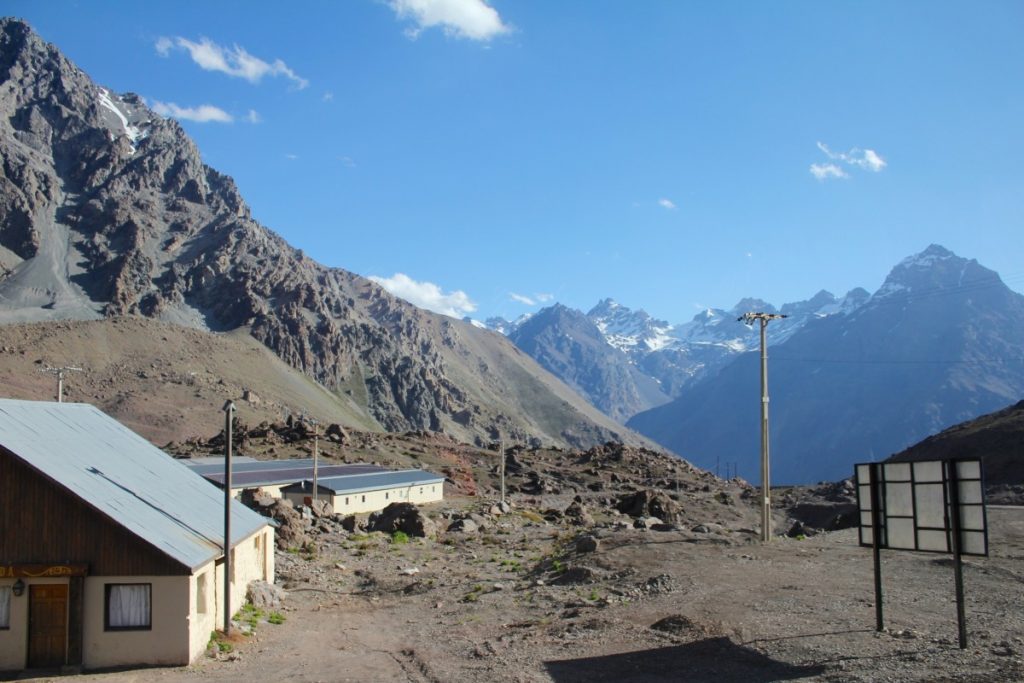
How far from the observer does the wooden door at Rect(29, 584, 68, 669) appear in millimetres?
20094

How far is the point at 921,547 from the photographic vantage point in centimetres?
1895

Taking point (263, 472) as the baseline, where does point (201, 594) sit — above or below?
below

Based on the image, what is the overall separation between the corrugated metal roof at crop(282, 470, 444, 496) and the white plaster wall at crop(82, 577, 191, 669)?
43.4 meters

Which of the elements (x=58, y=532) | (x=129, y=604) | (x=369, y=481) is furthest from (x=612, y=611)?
(x=369, y=481)

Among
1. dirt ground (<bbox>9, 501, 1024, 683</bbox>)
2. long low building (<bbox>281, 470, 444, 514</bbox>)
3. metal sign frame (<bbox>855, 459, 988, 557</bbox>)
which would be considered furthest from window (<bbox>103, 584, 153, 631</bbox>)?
long low building (<bbox>281, 470, 444, 514</bbox>)

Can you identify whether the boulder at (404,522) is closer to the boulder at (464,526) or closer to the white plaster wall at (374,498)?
the boulder at (464,526)

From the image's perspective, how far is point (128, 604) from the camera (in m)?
20.4

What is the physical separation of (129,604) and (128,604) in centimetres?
2

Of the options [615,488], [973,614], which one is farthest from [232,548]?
[615,488]

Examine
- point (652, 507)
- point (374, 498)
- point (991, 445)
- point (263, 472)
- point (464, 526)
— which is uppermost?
point (991, 445)

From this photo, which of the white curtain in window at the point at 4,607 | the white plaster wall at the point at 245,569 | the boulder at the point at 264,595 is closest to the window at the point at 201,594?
the white plaster wall at the point at 245,569

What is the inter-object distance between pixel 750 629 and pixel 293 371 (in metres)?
185

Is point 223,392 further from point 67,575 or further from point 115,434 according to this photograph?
point 67,575

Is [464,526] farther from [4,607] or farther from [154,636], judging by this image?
[4,607]
